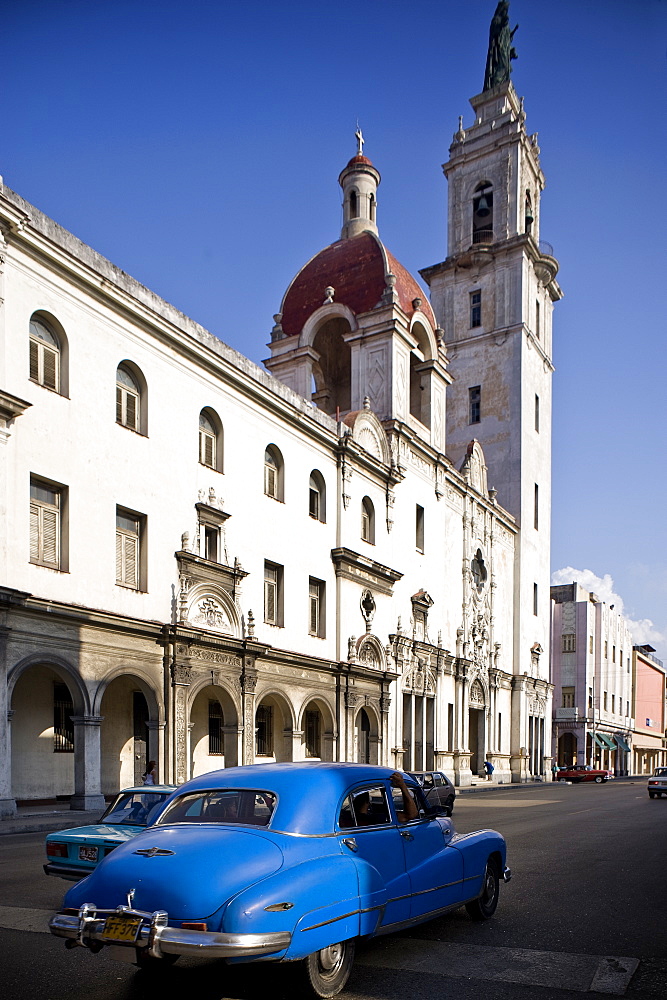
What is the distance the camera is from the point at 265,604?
26.6 metres

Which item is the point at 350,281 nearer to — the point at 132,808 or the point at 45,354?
the point at 45,354

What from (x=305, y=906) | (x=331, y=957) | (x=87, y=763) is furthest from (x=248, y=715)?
(x=305, y=906)

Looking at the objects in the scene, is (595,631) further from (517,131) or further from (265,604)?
(265,604)

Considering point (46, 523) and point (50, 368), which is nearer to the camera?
point (46, 523)

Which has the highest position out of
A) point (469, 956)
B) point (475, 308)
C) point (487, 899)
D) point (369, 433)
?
point (475, 308)

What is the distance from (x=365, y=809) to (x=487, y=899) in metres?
2.45

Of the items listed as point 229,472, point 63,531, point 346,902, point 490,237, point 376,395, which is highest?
point 490,237

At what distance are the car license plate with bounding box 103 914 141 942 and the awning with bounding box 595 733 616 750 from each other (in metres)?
71.9

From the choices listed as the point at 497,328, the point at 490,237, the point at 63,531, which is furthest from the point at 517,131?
the point at 63,531

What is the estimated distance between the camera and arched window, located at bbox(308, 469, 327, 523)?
2998 cm

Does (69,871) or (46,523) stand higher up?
(46,523)

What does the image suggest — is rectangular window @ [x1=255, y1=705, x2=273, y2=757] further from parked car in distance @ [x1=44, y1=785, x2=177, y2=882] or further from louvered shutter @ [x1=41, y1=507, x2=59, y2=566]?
parked car in distance @ [x1=44, y1=785, x2=177, y2=882]

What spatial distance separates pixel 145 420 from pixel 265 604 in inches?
281

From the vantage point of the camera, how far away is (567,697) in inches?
2788
